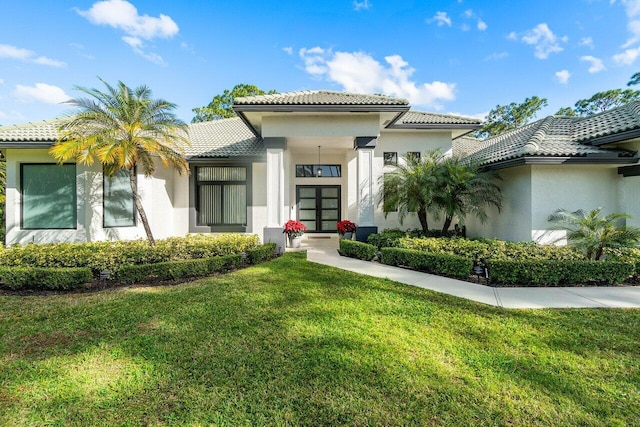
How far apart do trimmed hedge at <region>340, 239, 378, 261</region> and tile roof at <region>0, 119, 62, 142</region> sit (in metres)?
10.5

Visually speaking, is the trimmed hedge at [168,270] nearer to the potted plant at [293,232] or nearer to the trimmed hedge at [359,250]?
the potted plant at [293,232]

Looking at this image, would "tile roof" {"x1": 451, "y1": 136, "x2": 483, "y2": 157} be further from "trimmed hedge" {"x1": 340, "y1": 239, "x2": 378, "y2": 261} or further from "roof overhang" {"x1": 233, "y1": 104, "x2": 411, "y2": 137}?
"trimmed hedge" {"x1": 340, "y1": 239, "x2": 378, "y2": 261}

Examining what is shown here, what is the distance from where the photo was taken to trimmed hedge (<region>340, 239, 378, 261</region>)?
8.88 metres

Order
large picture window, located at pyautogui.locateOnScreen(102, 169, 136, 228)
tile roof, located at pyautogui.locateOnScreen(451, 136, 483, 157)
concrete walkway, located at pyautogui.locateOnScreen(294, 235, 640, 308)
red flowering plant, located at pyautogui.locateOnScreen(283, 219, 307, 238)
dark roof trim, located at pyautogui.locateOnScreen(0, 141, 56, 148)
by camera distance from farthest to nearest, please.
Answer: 1. tile roof, located at pyautogui.locateOnScreen(451, 136, 483, 157)
2. red flowering plant, located at pyautogui.locateOnScreen(283, 219, 307, 238)
3. large picture window, located at pyautogui.locateOnScreen(102, 169, 136, 228)
4. dark roof trim, located at pyautogui.locateOnScreen(0, 141, 56, 148)
5. concrete walkway, located at pyautogui.locateOnScreen(294, 235, 640, 308)

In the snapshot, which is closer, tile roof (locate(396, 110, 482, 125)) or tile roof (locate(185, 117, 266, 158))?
tile roof (locate(185, 117, 266, 158))

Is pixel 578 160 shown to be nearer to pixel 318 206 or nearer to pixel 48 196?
pixel 318 206

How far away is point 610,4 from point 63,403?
18.2m

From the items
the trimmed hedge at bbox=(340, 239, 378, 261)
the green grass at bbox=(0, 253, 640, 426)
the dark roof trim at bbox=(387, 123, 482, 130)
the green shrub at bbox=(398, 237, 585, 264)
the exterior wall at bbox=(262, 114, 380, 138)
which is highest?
the dark roof trim at bbox=(387, 123, 482, 130)

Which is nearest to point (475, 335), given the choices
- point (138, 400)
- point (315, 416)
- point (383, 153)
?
point (315, 416)

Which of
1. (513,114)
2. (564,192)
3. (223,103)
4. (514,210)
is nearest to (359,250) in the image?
(514,210)

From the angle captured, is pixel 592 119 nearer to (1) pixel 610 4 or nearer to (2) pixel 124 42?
(1) pixel 610 4

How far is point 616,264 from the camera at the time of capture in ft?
21.1

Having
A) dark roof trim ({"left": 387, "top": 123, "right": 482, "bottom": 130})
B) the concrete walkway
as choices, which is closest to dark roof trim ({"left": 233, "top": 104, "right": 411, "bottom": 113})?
dark roof trim ({"left": 387, "top": 123, "right": 482, "bottom": 130})

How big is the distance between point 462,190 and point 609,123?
5252 mm
